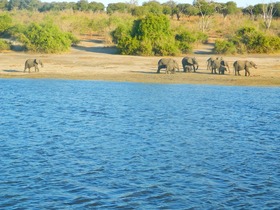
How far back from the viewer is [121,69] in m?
30.4

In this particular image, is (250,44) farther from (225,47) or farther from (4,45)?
(4,45)

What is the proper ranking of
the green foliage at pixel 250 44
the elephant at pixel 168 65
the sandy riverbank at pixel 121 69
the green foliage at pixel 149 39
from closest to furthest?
the sandy riverbank at pixel 121 69
the elephant at pixel 168 65
the green foliage at pixel 149 39
the green foliage at pixel 250 44

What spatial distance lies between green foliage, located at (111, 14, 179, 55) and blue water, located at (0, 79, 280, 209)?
44.1 feet

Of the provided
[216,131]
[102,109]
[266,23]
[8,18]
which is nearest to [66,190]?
[216,131]

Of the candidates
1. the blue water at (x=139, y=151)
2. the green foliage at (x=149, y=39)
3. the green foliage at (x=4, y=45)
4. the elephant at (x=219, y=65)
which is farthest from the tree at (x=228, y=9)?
the blue water at (x=139, y=151)

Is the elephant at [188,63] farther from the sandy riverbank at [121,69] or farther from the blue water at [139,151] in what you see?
the blue water at [139,151]

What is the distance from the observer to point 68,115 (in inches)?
716

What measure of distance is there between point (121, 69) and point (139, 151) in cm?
1759

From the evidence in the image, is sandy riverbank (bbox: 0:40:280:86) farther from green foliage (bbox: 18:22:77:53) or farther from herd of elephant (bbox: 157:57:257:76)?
green foliage (bbox: 18:22:77:53)

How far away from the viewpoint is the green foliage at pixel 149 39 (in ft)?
119

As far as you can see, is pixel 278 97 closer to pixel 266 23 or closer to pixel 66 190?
pixel 66 190

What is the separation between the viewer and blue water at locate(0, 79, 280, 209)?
9.73 metres

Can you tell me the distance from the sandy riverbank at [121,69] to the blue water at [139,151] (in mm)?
4455

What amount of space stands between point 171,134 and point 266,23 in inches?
1438
